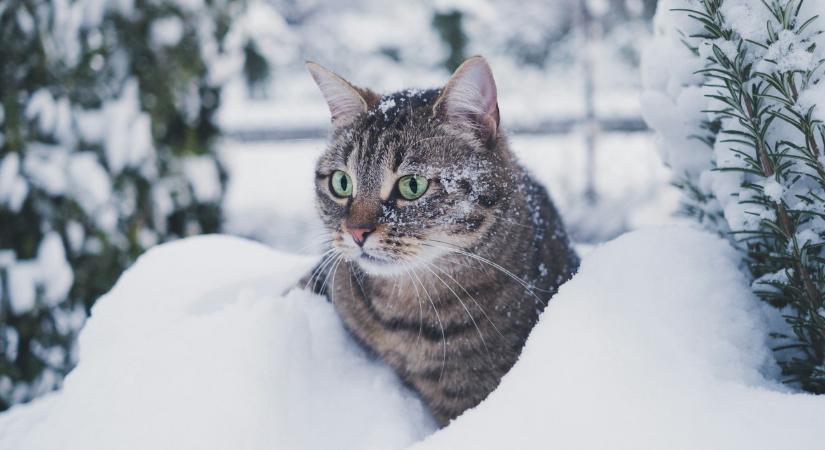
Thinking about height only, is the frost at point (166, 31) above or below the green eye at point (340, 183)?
above

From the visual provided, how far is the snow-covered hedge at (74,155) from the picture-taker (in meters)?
1.95

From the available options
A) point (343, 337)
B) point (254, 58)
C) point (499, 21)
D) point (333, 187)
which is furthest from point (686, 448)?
point (499, 21)

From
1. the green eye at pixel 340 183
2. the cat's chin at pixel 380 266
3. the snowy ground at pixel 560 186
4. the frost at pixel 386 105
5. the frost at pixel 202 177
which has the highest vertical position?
the frost at pixel 386 105

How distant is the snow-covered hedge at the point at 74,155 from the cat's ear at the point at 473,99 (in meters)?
1.47

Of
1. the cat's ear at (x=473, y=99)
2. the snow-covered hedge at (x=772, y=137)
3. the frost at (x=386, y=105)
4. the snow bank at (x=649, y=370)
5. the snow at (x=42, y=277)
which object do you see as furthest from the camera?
the snow at (x=42, y=277)

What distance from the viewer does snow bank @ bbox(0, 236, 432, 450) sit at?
0.93m

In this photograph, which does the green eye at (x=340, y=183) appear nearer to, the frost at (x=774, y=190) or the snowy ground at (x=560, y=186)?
the frost at (x=774, y=190)

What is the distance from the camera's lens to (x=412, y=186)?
50.2 inches

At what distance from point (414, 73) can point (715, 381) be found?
712cm

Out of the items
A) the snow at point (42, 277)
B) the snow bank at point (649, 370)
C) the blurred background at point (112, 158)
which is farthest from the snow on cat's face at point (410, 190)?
the snow at point (42, 277)

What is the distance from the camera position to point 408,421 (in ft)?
3.70

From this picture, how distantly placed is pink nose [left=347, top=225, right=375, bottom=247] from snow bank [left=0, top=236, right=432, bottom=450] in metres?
0.19

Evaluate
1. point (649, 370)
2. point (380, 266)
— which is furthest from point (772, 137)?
point (380, 266)

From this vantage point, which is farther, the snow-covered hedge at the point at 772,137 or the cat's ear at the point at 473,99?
the cat's ear at the point at 473,99
